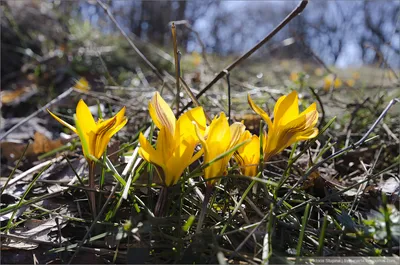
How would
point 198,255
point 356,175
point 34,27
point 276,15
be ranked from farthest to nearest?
point 276,15 < point 34,27 < point 356,175 < point 198,255

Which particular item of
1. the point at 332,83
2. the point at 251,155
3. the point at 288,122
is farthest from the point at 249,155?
the point at 332,83

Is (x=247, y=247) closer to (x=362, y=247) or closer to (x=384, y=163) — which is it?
A: (x=362, y=247)

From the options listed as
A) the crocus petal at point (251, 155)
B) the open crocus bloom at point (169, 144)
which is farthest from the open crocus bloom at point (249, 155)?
the open crocus bloom at point (169, 144)

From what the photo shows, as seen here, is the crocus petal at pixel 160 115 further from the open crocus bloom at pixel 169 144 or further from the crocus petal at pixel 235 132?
the crocus petal at pixel 235 132

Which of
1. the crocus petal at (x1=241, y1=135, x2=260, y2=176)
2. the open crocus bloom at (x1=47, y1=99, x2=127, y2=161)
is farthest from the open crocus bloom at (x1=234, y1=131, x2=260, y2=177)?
the open crocus bloom at (x1=47, y1=99, x2=127, y2=161)

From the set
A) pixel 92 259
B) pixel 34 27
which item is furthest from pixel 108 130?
pixel 34 27

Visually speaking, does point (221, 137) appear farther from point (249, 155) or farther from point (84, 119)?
point (84, 119)
